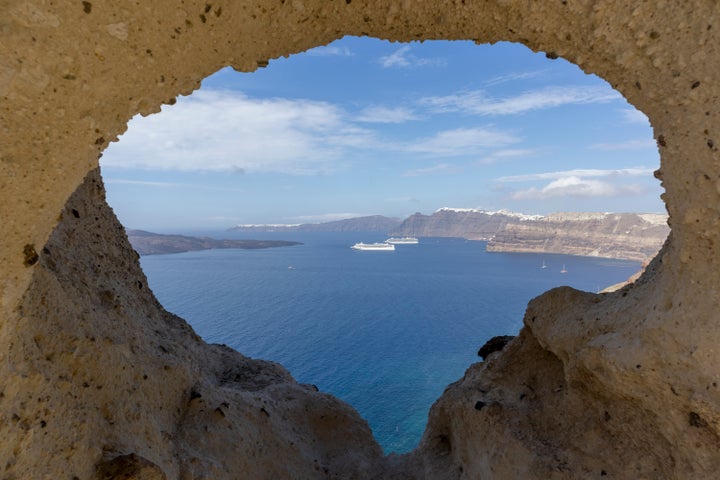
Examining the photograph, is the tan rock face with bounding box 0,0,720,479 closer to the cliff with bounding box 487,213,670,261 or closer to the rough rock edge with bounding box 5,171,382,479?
the rough rock edge with bounding box 5,171,382,479

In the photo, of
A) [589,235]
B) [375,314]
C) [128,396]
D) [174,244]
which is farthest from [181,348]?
[174,244]

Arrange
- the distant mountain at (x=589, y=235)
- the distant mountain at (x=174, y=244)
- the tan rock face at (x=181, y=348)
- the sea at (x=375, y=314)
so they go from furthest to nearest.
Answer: the distant mountain at (x=174, y=244) < the distant mountain at (x=589, y=235) < the sea at (x=375, y=314) < the tan rock face at (x=181, y=348)

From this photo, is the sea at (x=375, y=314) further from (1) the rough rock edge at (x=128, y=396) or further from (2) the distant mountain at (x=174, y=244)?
(2) the distant mountain at (x=174, y=244)

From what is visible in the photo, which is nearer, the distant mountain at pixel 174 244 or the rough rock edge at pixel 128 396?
the rough rock edge at pixel 128 396

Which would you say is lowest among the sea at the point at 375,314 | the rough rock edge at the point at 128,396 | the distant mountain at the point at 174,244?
the sea at the point at 375,314

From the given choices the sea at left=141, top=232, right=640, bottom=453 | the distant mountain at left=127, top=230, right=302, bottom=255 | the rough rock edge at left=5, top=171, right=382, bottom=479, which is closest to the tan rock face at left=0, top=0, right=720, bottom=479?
the rough rock edge at left=5, top=171, right=382, bottom=479

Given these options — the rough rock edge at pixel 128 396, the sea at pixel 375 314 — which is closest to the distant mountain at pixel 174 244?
the sea at pixel 375 314

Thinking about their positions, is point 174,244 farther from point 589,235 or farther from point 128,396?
point 128,396
